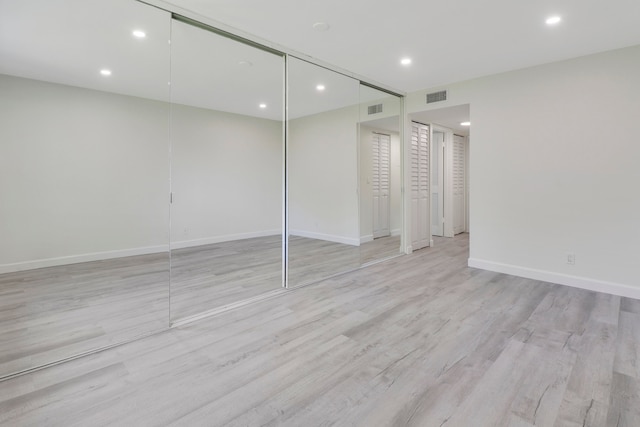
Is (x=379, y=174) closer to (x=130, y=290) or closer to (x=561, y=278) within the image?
(x=561, y=278)

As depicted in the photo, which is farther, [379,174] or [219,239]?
[379,174]

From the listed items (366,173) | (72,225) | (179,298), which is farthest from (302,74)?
(72,225)

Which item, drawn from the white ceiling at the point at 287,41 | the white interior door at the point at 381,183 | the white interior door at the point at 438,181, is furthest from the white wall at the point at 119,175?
the white interior door at the point at 438,181

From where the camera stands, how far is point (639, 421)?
149 centimetres

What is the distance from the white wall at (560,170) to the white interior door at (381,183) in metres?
1.51

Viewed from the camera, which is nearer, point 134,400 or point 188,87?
point 134,400

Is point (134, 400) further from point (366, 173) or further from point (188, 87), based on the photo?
point (366, 173)

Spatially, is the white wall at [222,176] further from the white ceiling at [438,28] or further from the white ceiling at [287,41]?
the white ceiling at [438,28]

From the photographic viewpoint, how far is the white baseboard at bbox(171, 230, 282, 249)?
4.24m

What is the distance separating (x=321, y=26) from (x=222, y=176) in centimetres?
257

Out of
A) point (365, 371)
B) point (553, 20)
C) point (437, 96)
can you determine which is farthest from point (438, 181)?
point (365, 371)

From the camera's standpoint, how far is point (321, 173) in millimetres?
4750

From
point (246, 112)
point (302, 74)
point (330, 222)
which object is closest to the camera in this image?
point (302, 74)

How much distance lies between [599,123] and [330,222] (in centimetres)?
354
